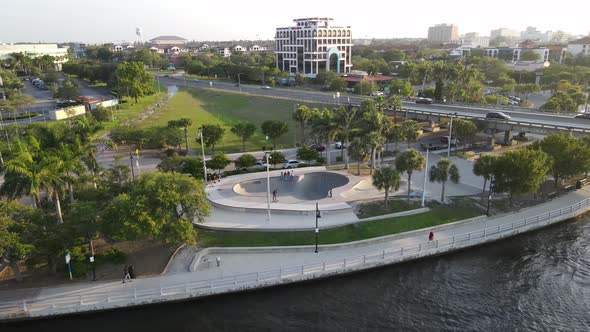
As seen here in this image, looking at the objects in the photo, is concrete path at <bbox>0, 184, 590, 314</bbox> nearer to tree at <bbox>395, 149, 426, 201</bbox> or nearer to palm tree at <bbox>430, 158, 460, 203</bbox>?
palm tree at <bbox>430, 158, 460, 203</bbox>

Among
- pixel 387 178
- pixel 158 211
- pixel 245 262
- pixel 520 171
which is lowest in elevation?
pixel 245 262

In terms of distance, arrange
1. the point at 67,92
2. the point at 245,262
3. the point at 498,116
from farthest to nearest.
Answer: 1. the point at 67,92
2. the point at 498,116
3. the point at 245,262

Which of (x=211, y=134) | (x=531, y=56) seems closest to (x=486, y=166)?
(x=211, y=134)

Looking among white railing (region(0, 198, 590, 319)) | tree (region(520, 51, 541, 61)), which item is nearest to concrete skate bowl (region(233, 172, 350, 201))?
white railing (region(0, 198, 590, 319))

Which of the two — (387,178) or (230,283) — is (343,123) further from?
(230,283)

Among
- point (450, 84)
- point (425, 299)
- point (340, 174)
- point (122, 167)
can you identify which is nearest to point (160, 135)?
point (122, 167)

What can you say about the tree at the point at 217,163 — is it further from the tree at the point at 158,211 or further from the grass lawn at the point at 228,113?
the tree at the point at 158,211

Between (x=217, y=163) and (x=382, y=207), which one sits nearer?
(x=382, y=207)
